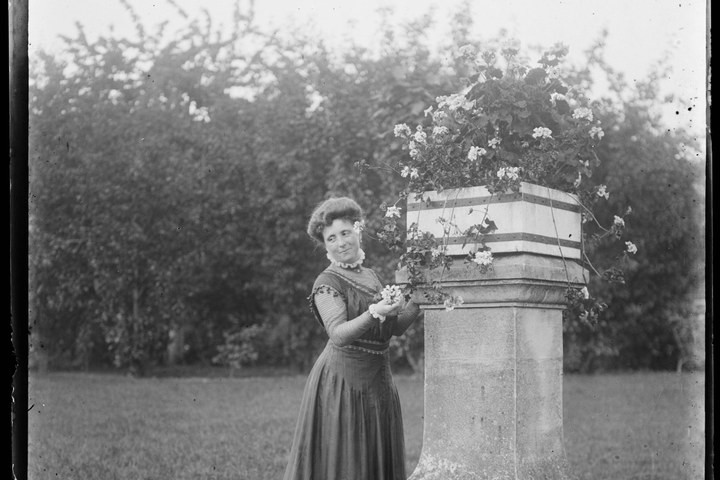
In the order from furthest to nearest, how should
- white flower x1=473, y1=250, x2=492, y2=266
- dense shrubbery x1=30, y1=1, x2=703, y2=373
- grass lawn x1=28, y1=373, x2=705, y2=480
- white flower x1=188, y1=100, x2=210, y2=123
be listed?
white flower x1=188, y1=100, x2=210, y2=123 < dense shrubbery x1=30, y1=1, x2=703, y2=373 < grass lawn x1=28, y1=373, x2=705, y2=480 < white flower x1=473, y1=250, x2=492, y2=266

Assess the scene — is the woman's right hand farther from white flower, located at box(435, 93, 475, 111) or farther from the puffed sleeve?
white flower, located at box(435, 93, 475, 111)

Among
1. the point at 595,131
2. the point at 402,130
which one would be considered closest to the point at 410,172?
the point at 402,130

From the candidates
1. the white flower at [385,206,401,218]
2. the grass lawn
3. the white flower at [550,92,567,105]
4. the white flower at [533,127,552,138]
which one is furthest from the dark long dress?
the grass lawn

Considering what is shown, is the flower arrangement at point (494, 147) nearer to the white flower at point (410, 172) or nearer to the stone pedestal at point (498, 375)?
the white flower at point (410, 172)

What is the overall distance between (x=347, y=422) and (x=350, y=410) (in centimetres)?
5

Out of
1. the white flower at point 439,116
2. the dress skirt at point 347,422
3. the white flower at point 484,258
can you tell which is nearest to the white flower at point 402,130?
the white flower at point 439,116

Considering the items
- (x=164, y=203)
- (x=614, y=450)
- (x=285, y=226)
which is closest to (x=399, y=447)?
(x=614, y=450)

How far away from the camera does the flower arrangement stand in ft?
11.0

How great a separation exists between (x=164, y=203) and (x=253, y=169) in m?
1.20

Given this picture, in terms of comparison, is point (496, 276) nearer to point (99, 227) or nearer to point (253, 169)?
point (253, 169)

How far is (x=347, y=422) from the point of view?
11.9ft

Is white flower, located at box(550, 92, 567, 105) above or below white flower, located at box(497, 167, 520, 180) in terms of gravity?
above

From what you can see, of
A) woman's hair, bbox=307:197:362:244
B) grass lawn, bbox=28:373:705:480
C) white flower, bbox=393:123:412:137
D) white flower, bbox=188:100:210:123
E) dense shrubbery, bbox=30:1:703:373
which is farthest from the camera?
white flower, bbox=188:100:210:123

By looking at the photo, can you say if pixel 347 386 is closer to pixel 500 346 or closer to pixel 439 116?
pixel 500 346
